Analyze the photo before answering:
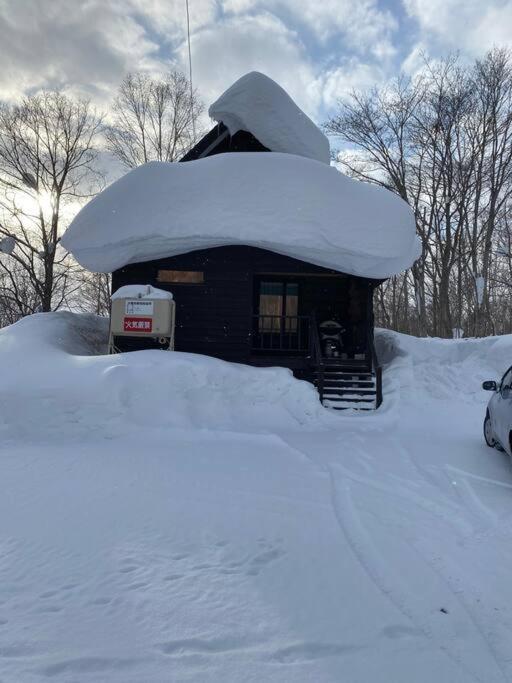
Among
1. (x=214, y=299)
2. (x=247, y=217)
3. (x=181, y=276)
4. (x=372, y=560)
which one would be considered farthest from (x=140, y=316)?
(x=372, y=560)

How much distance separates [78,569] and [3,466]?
299 centimetres

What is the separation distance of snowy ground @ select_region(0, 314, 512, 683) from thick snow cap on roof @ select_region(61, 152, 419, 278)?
450cm

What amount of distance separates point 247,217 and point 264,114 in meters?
6.40

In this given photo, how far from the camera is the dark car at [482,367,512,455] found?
557 centimetres

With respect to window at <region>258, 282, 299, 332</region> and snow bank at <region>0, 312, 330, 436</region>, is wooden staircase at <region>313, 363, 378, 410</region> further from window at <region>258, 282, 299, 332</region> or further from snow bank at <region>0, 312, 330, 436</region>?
window at <region>258, 282, 299, 332</region>

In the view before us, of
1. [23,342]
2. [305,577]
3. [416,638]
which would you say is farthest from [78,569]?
[23,342]

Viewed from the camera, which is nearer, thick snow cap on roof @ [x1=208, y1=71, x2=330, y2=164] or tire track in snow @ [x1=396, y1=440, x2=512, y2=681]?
tire track in snow @ [x1=396, y1=440, x2=512, y2=681]

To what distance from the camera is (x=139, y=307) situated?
10.4 metres

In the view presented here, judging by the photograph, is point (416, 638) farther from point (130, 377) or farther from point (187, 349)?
point (187, 349)

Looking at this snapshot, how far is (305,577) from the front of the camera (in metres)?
2.98

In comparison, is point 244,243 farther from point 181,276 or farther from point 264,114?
point 264,114

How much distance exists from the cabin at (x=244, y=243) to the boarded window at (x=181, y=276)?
3 cm

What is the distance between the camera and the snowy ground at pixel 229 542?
2.20m

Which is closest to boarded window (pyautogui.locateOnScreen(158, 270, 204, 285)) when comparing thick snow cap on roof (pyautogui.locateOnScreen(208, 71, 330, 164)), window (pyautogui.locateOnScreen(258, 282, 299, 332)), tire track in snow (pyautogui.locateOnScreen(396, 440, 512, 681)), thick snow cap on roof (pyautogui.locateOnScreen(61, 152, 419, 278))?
thick snow cap on roof (pyautogui.locateOnScreen(61, 152, 419, 278))
